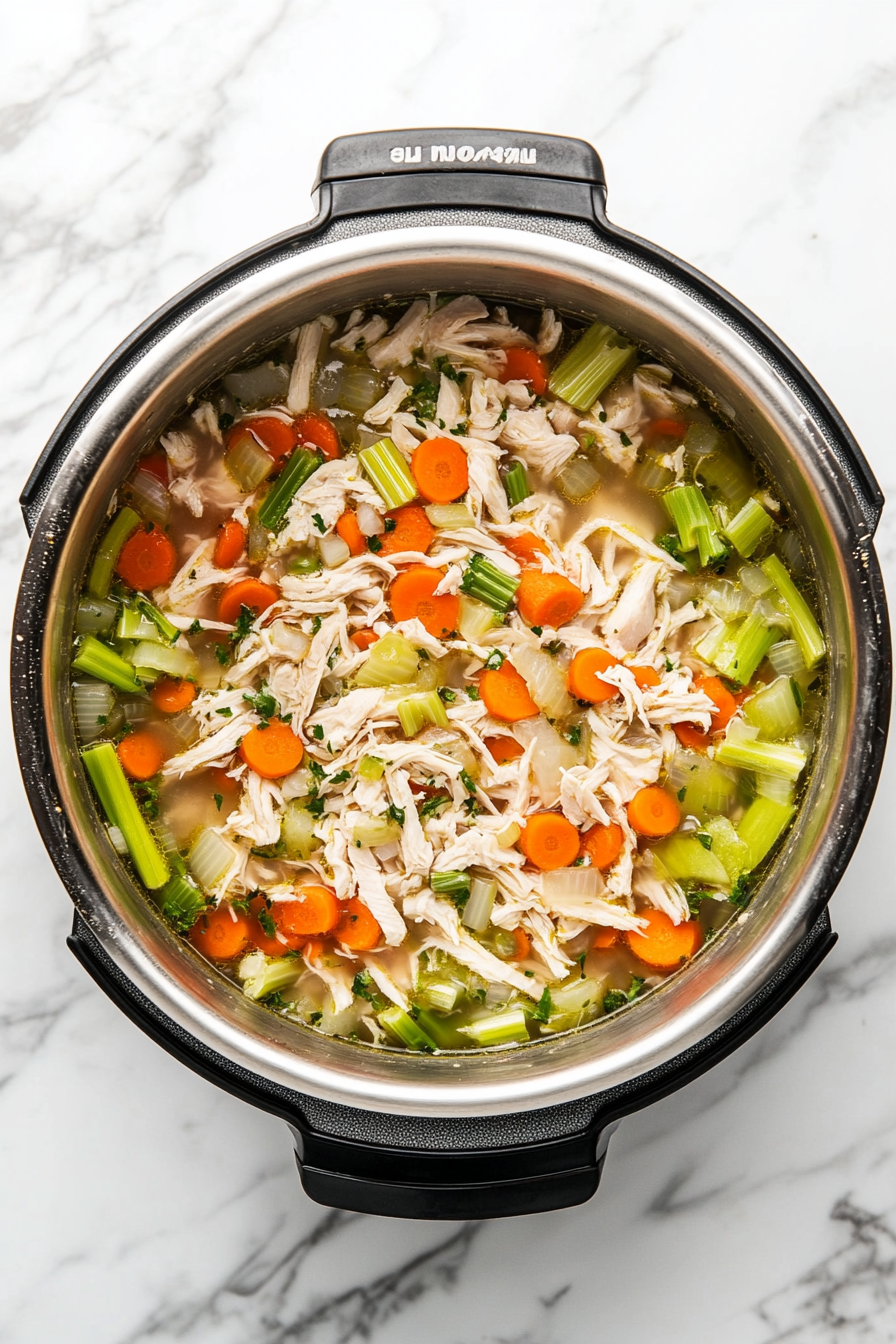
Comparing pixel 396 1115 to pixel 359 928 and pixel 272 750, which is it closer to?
pixel 359 928

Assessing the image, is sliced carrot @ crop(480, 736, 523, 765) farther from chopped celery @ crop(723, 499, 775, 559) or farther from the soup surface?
chopped celery @ crop(723, 499, 775, 559)

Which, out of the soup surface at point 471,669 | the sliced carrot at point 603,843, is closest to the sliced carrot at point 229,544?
the soup surface at point 471,669

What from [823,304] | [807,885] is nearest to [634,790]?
[807,885]

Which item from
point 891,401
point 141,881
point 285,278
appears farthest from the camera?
point 891,401

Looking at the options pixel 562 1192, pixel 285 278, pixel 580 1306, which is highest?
pixel 285 278

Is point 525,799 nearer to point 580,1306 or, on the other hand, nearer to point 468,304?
point 468,304

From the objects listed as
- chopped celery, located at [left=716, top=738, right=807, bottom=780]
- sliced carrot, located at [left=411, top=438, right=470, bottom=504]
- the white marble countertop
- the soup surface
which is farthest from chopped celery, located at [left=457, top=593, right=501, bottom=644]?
the white marble countertop
